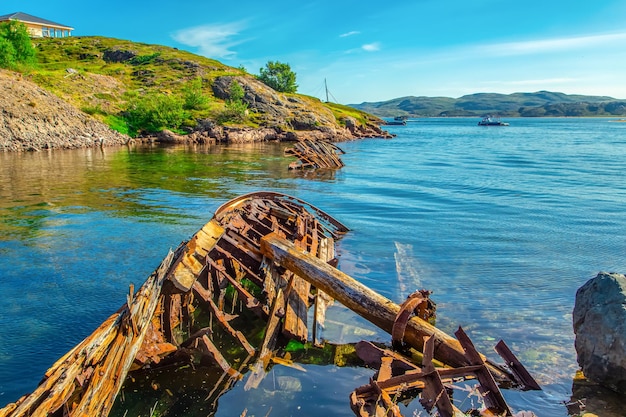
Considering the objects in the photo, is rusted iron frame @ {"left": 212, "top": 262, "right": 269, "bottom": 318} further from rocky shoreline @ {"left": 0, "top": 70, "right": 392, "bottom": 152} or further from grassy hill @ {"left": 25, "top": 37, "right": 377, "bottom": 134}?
grassy hill @ {"left": 25, "top": 37, "right": 377, "bottom": 134}

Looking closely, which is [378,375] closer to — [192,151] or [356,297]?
[356,297]

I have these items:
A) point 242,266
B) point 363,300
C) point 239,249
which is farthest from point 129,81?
point 363,300

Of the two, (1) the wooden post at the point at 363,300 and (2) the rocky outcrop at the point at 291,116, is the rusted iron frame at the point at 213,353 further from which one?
(2) the rocky outcrop at the point at 291,116

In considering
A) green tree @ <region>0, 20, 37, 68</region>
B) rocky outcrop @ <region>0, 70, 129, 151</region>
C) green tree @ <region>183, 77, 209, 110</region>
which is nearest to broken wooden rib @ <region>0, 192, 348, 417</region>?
rocky outcrop @ <region>0, 70, 129, 151</region>

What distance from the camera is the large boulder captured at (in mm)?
7082

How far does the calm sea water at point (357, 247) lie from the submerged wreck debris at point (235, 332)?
2.87ft

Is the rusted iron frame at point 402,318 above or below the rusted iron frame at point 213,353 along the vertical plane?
above

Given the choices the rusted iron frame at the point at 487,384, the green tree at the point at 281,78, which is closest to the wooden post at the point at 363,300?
the rusted iron frame at the point at 487,384

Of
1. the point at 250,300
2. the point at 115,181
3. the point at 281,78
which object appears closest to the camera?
the point at 250,300

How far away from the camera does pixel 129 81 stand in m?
92.1

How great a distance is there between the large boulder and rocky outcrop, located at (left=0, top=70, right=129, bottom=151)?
52466mm

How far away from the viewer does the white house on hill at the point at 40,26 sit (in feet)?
440

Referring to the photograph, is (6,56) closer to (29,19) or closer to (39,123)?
(39,123)

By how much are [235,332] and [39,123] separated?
52.3 metres
